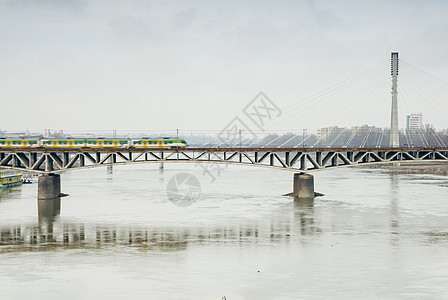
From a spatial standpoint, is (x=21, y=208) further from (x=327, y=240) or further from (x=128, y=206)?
(x=327, y=240)

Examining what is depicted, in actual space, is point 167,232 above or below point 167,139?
below

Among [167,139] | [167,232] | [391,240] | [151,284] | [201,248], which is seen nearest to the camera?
[151,284]

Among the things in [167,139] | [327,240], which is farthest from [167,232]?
[167,139]

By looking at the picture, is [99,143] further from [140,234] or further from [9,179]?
[140,234]

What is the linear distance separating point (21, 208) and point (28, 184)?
33206 mm

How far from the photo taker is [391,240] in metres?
40.6

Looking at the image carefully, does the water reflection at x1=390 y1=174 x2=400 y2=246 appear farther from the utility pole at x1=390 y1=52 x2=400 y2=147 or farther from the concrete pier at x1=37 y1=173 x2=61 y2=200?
the concrete pier at x1=37 y1=173 x2=61 y2=200

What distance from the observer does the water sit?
27922 mm

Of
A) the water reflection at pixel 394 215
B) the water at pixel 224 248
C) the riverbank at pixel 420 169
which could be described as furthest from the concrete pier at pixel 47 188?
the riverbank at pixel 420 169

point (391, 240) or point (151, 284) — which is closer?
point (151, 284)

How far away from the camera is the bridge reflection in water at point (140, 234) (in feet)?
128

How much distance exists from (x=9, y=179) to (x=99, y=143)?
61.4 ft

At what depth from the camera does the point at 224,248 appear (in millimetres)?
37875

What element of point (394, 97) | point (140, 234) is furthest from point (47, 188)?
point (394, 97)
